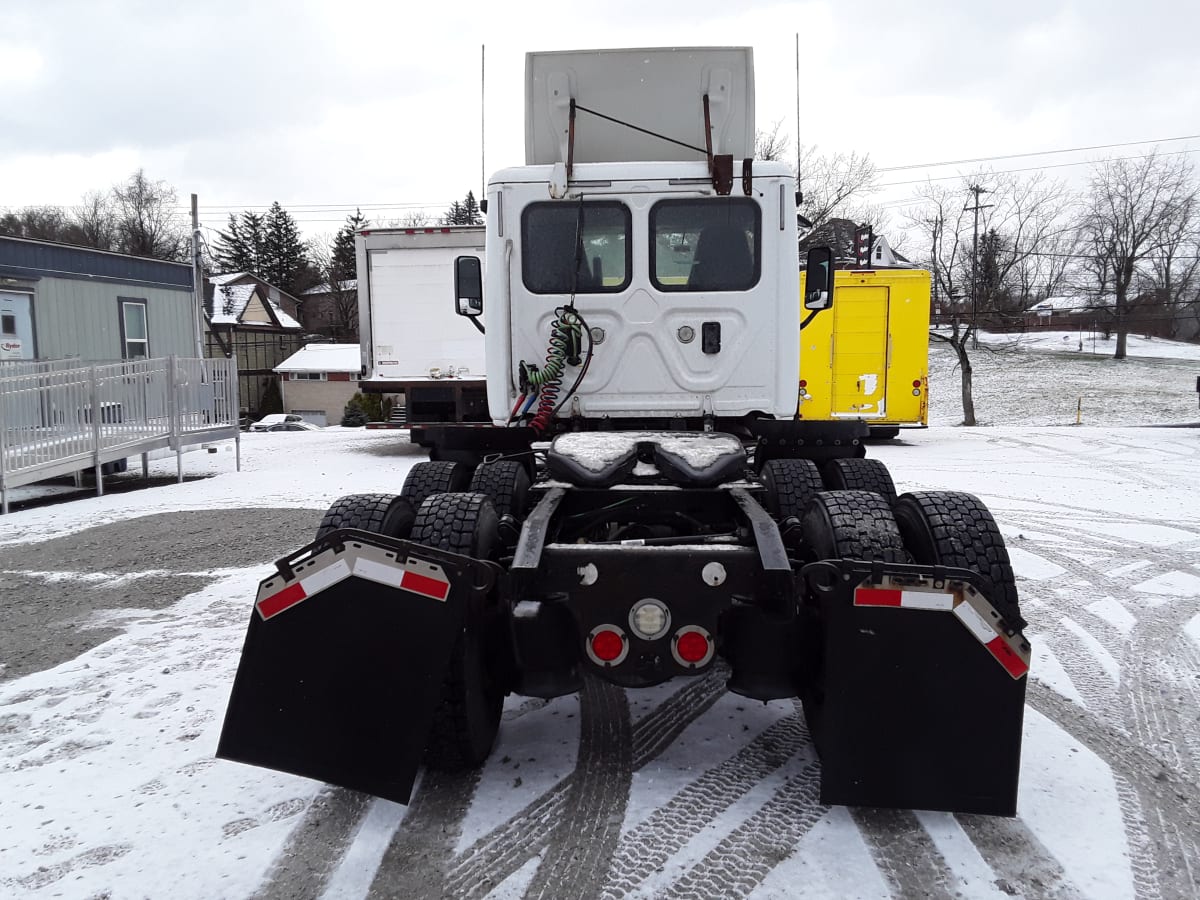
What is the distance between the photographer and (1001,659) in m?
2.67

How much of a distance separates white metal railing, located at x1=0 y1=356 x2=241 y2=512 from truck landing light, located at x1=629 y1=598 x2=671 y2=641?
9278mm

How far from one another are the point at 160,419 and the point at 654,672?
11.5m

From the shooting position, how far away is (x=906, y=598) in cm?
266

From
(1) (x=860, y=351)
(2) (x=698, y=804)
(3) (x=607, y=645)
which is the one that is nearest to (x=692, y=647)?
(3) (x=607, y=645)

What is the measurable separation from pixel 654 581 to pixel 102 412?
1070 cm

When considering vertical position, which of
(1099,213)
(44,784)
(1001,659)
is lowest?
(44,784)

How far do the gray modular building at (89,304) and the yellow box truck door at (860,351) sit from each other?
14.5 m

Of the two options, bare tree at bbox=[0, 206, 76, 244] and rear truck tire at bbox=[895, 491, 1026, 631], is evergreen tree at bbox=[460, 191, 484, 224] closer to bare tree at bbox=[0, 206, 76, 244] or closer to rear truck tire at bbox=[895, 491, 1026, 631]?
bare tree at bbox=[0, 206, 76, 244]

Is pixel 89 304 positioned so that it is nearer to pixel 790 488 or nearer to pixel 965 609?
pixel 790 488

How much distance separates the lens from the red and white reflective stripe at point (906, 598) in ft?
8.65

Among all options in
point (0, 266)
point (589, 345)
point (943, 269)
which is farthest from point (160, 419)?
point (943, 269)

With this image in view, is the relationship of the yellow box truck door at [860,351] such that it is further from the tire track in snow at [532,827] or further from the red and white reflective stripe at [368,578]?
the red and white reflective stripe at [368,578]

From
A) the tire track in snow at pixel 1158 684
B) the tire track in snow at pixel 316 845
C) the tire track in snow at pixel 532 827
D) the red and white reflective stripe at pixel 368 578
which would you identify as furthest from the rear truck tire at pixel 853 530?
the tire track in snow at pixel 316 845

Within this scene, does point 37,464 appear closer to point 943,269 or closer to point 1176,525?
point 1176,525
